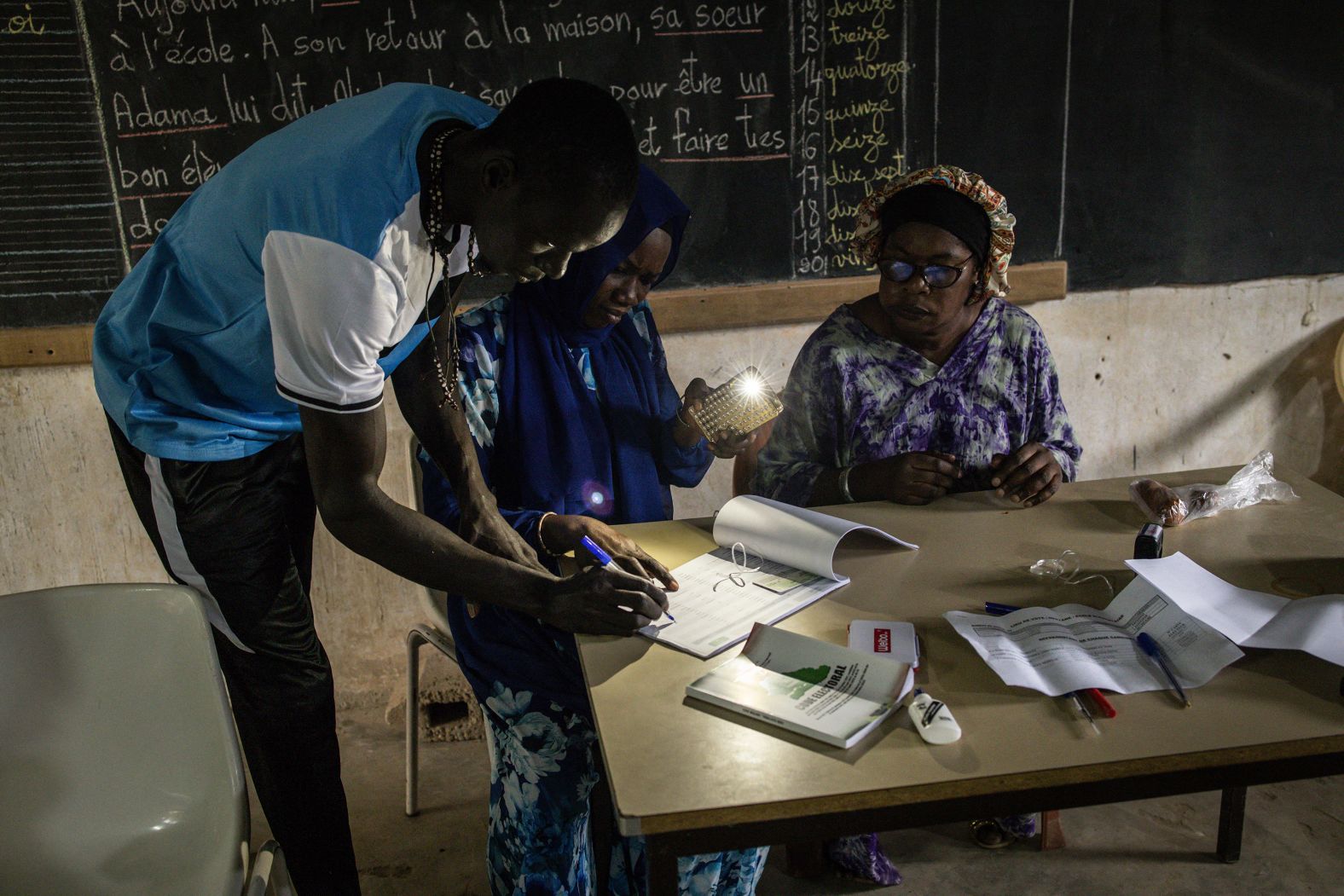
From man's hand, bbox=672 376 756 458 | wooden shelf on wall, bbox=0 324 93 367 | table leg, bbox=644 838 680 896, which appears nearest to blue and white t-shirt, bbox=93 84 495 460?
man's hand, bbox=672 376 756 458

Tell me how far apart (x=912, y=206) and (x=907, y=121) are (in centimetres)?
103

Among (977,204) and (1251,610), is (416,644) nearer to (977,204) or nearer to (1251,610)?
(977,204)

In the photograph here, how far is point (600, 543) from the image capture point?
165cm

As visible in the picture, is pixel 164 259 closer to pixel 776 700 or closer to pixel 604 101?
pixel 604 101

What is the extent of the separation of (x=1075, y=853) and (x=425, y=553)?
65.0 inches

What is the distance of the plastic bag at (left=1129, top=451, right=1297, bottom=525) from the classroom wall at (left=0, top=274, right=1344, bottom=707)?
4.48 feet

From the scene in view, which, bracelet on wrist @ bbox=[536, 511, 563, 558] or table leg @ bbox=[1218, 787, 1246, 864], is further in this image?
table leg @ bbox=[1218, 787, 1246, 864]

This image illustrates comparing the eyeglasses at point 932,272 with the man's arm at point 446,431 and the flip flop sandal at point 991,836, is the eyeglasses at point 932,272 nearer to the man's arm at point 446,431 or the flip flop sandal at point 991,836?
the man's arm at point 446,431

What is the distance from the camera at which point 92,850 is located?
1358 mm

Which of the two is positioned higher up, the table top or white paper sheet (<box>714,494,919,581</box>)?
white paper sheet (<box>714,494,919,581</box>)

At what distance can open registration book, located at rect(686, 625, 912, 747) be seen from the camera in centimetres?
113

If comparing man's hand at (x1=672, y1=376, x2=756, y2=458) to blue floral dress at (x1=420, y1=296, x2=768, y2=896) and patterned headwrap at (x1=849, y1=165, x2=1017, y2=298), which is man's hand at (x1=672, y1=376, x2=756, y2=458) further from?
patterned headwrap at (x1=849, y1=165, x2=1017, y2=298)

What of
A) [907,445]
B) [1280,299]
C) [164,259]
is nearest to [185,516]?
[164,259]

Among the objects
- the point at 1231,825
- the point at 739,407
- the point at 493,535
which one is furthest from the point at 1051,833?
the point at 493,535
